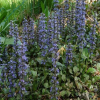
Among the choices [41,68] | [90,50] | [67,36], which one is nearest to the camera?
[41,68]

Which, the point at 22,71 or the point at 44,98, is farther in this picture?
the point at 44,98

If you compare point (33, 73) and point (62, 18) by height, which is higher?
point (62, 18)

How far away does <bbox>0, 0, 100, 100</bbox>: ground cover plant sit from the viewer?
2357mm

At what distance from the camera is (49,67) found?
2.88 metres

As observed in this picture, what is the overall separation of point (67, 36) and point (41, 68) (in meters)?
0.80

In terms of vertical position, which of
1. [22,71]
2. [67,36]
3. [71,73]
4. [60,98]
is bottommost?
[60,98]

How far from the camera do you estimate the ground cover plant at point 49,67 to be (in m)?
2.36

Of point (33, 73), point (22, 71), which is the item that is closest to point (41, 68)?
point (33, 73)

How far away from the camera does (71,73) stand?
269 centimetres

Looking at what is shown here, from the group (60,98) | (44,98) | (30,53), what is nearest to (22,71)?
(44,98)

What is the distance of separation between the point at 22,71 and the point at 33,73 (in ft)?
1.39

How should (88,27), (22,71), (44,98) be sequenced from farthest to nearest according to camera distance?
1. (88,27)
2. (44,98)
3. (22,71)

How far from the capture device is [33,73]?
2.62 m

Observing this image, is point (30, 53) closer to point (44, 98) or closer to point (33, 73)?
point (33, 73)
